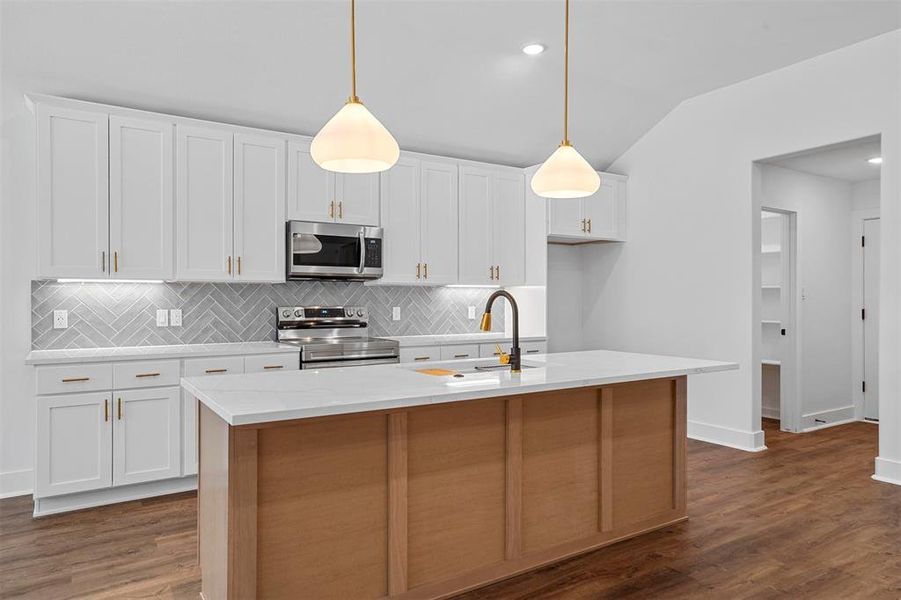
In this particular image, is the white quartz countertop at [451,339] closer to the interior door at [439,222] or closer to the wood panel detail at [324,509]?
the interior door at [439,222]

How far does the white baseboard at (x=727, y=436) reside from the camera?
194 inches

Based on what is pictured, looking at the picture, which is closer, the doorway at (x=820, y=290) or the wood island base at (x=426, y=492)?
the wood island base at (x=426, y=492)

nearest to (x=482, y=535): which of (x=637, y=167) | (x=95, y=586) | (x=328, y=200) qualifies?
(x=95, y=586)

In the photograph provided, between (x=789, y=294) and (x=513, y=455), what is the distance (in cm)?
426

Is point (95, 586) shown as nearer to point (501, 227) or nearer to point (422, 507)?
point (422, 507)

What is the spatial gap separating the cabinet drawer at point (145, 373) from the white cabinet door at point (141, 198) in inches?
22.9

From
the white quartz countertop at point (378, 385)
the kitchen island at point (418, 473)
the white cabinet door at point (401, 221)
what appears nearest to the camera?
the white quartz countertop at point (378, 385)

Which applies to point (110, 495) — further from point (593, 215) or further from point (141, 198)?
point (593, 215)

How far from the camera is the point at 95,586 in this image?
2.60 metres

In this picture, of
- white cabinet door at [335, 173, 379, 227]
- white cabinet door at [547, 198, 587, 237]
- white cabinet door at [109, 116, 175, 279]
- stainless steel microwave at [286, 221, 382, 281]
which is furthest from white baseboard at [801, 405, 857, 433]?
white cabinet door at [109, 116, 175, 279]

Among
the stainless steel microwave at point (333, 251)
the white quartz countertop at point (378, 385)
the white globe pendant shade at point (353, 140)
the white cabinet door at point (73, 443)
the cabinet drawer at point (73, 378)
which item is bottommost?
the white cabinet door at point (73, 443)

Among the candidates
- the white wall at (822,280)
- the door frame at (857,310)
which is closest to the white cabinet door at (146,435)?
the white wall at (822,280)

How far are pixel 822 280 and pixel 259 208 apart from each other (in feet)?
17.4

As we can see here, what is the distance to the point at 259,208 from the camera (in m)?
4.28
